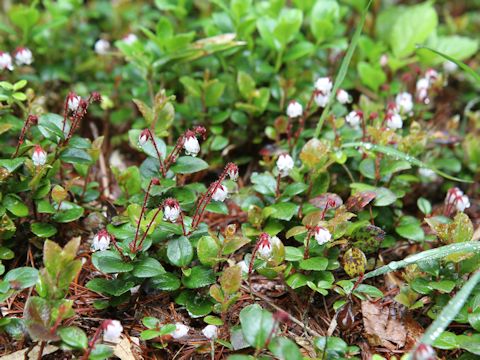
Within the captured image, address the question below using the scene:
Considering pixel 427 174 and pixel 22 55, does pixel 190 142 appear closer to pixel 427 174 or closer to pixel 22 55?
pixel 22 55

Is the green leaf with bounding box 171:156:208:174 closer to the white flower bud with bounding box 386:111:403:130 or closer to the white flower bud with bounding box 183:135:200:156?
the white flower bud with bounding box 183:135:200:156

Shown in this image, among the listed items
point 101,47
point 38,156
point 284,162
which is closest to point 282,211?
point 284,162

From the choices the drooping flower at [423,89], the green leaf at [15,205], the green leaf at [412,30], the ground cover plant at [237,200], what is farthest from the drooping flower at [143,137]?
the green leaf at [412,30]

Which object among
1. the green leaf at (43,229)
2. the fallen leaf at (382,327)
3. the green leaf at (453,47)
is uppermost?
the green leaf at (453,47)

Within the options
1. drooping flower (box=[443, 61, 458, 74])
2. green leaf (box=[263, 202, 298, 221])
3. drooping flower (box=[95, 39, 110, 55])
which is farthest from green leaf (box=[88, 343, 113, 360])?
Answer: drooping flower (box=[443, 61, 458, 74])

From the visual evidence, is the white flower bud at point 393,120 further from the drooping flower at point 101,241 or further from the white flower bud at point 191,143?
the drooping flower at point 101,241

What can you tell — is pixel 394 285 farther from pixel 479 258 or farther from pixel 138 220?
pixel 138 220

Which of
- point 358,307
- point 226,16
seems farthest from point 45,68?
point 358,307
